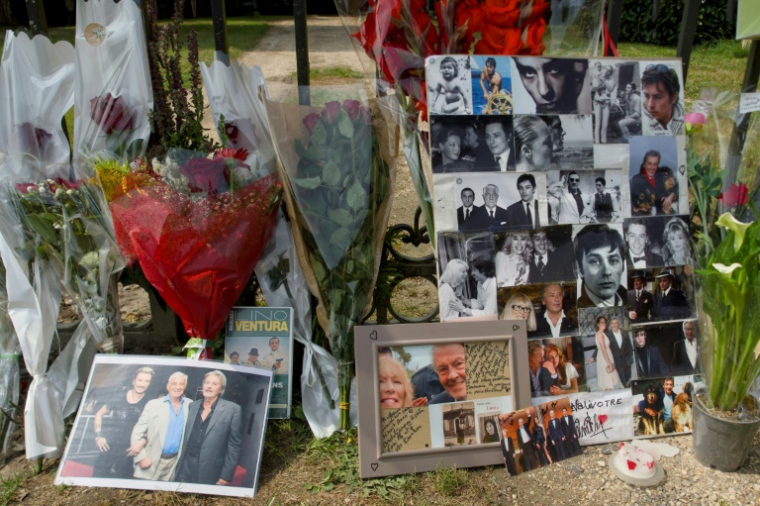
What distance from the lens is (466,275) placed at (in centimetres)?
219

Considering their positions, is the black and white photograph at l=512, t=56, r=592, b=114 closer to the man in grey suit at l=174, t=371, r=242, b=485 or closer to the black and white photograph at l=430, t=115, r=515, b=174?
the black and white photograph at l=430, t=115, r=515, b=174

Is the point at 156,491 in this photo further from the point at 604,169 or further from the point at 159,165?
the point at 604,169

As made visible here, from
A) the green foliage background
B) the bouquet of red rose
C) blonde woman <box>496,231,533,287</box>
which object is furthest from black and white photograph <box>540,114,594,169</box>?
the green foliage background

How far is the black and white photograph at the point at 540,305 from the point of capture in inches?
87.4

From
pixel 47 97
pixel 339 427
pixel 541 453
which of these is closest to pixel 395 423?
pixel 339 427

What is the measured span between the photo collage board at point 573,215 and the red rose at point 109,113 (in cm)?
113

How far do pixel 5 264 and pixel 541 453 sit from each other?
6.46 feet

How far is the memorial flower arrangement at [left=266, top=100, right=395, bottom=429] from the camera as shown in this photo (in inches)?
86.2

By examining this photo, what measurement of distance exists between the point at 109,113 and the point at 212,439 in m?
1.23

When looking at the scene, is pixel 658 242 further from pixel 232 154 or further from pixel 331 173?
pixel 232 154

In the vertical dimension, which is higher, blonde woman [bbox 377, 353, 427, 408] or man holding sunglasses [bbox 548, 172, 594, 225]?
man holding sunglasses [bbox 548, 172, 594, 225]

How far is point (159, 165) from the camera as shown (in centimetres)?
222

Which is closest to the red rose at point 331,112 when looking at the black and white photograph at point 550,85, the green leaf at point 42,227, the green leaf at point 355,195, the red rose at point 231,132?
the green leaf at point 355,195

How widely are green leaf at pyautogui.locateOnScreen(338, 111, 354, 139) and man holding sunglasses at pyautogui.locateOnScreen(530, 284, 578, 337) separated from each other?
0.88 meters
